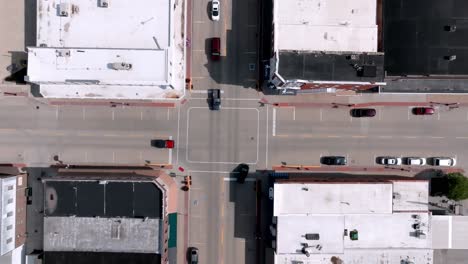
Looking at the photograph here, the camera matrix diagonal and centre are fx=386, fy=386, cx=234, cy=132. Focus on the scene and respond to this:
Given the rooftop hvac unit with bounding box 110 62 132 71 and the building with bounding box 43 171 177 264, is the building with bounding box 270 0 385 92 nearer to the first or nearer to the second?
the rooftop hvac unit with bounding box 110 62 132 71

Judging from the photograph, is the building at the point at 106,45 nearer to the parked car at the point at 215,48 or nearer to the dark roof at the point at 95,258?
the parked car at the point at 215,48

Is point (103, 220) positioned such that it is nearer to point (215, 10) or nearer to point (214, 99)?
point (214, 99)

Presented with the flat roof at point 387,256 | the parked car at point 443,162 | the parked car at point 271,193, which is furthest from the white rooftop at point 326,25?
the flat roof at point 387,256

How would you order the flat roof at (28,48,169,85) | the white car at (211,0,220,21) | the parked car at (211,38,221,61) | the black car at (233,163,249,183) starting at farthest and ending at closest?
1. the black car at (233,163,249,183)
2. the parked car at (211,38,221,61)
3. the white car at (211,0,220,21)
4. the flat roof at (28,48,169,85)

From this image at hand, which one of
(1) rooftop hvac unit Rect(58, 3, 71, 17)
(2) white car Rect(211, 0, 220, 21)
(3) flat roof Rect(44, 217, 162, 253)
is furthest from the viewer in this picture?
(2) white car Rect(211, 0, 220, 21)

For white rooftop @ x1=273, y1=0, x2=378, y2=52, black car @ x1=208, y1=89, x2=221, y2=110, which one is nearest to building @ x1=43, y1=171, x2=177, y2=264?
black car @ x1=208, y1=89, x2=221, y2=110

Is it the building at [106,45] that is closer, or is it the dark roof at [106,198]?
the building at [106,45]
